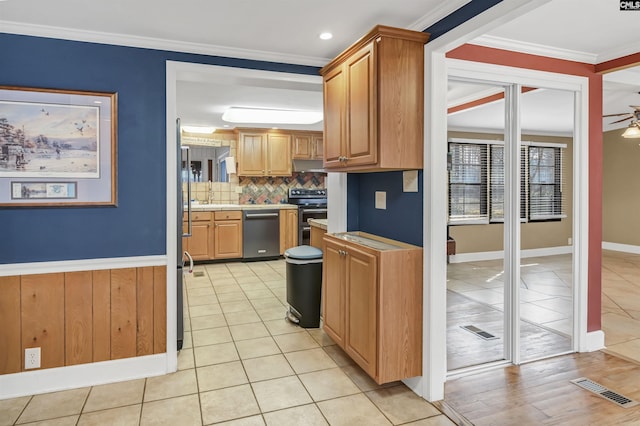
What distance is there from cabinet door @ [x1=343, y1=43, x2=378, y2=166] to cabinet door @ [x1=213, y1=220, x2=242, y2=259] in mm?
4132

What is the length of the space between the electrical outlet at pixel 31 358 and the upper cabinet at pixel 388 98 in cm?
236

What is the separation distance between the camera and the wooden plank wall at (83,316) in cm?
249

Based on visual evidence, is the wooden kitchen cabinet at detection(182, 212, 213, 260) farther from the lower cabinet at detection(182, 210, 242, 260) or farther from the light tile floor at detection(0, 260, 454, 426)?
the light tile floor at detection(0, 260, 454, 426)

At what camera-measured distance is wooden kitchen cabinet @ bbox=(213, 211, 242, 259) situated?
20.9 ft

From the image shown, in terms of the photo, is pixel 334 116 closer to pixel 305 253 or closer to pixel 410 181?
pixel 410 181

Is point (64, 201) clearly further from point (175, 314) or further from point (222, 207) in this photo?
point (222, 207)

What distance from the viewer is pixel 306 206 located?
7.00 meters

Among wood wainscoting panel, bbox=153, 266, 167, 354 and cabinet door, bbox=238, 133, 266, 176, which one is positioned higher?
cabinet door, bbox=238, 133, 266, 176

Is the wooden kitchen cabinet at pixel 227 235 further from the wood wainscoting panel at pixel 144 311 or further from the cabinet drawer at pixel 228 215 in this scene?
the wood wainscoting panel at pixel 144 311

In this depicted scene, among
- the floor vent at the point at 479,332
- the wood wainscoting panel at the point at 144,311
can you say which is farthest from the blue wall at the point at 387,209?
the wood wainscoting panel at the point at 144,311

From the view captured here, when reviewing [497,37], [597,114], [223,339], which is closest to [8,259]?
[223,339]

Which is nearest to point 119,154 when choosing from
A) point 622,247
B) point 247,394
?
point 247,394

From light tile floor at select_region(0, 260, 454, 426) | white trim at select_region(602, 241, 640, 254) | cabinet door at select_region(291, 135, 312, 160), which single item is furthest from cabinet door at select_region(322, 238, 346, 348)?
white trim at select_region(602, 241, 640, 254)

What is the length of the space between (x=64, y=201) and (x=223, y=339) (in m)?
1.63
